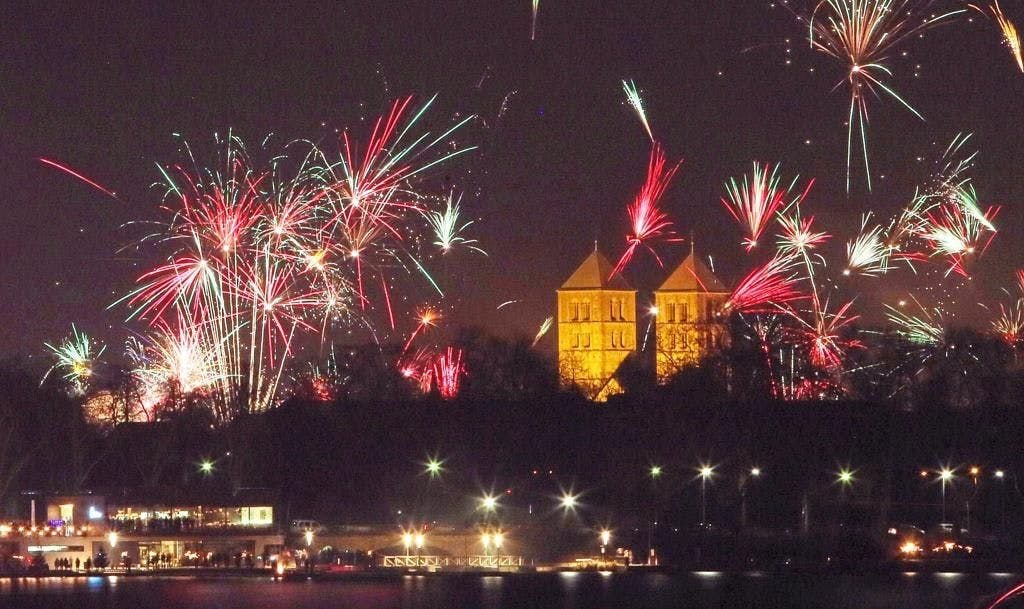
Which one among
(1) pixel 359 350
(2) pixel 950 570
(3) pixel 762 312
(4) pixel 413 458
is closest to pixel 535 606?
(2) pixel 950 570

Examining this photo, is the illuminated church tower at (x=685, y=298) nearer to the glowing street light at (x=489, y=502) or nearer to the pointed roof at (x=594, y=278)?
the pointed roof at (x=594, y=278)

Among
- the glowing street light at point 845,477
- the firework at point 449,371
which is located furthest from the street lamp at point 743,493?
the firework at point 449,371

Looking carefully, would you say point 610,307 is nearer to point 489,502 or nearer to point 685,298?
point 685,298

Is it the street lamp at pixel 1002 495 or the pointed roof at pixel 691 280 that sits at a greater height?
the pointed roof at pixel 691 280

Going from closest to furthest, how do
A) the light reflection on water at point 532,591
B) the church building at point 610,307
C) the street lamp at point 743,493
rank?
the light reflection on water at point 532,591
the street lamp at point 743,493
the church building at point 610,307

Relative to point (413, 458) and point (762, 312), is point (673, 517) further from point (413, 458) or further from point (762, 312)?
point (762, 312)

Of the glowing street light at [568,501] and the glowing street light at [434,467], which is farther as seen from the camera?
the glowing street light at [434,467]

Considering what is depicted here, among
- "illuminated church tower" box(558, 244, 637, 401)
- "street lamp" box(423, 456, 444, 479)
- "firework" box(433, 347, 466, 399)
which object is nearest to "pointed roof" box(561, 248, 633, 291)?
"illuminated church tower" box(558, 244, 637, 401)
